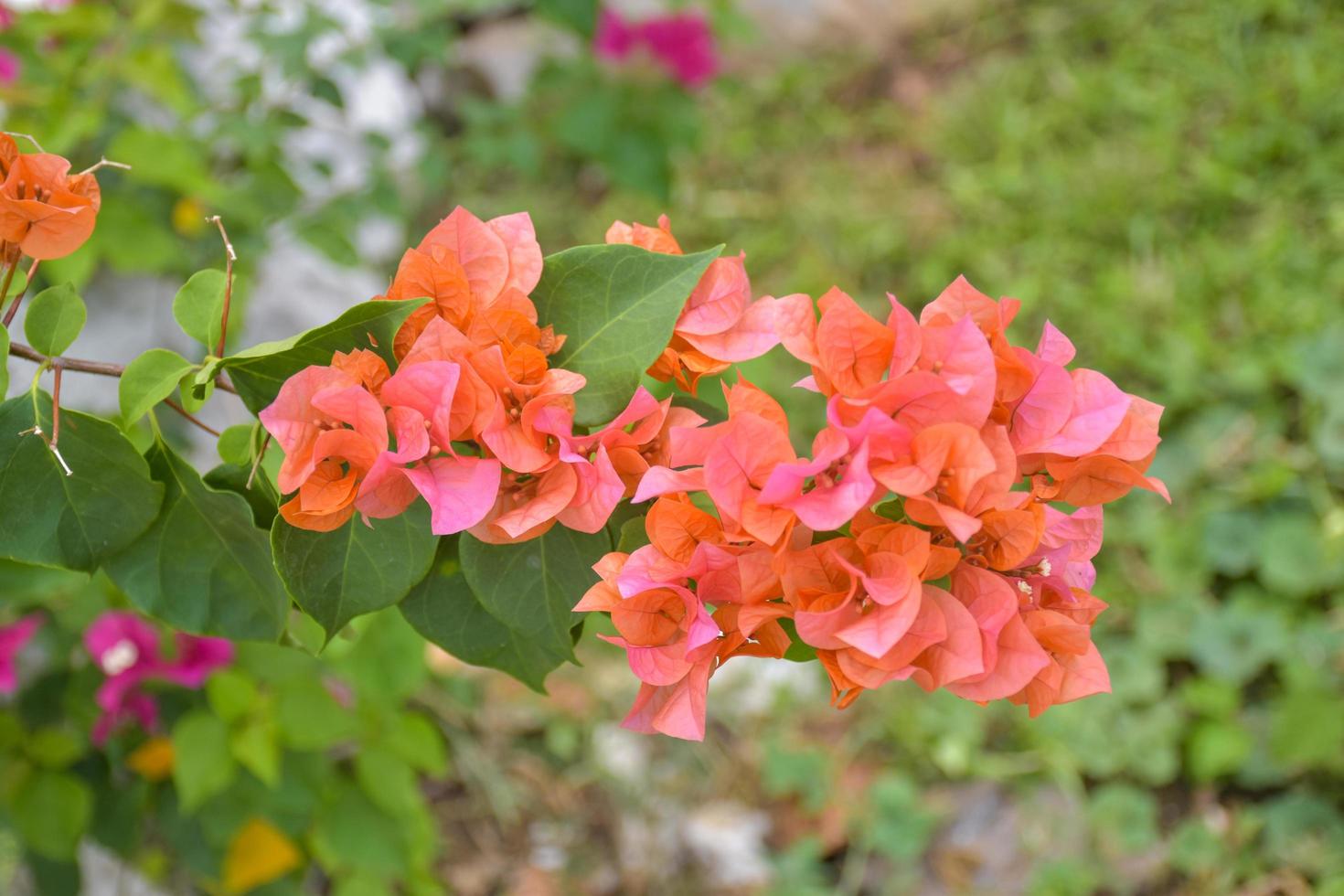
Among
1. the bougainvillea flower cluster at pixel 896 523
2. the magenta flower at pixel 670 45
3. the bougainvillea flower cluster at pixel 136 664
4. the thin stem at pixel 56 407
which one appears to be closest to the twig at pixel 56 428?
the thin stem at pixel 56 407

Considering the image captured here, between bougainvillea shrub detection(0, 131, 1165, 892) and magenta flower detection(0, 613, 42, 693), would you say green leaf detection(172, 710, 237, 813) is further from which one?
bougainvillea shrub detection(0, 131, 1165, 892)

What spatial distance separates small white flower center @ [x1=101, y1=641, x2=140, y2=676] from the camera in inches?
34.9

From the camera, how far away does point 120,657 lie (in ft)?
2.92

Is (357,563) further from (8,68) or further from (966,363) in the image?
(8,68)

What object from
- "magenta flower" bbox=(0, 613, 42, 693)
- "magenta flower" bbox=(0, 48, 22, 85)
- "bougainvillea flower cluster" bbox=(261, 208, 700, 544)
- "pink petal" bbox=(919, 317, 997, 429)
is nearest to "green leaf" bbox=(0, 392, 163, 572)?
"bougainvillea flower cluster" bbox=(261, 208, 700, 544)

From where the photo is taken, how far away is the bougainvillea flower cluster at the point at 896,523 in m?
0.37

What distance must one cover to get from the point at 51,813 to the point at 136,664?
0.53 feet

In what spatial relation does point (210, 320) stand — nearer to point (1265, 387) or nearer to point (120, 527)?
point (120, 527)

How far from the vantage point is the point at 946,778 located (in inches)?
60.4

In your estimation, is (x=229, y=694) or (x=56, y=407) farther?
(x=229, y=694)

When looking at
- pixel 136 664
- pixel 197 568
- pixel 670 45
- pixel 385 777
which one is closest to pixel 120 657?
pixel 136 664

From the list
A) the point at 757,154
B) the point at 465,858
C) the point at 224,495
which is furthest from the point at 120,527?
the point at 757,154

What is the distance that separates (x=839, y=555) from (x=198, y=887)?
118 cm

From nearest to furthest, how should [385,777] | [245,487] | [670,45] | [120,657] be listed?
[245,487] < [120,657] < [385,777] < [670,45]
